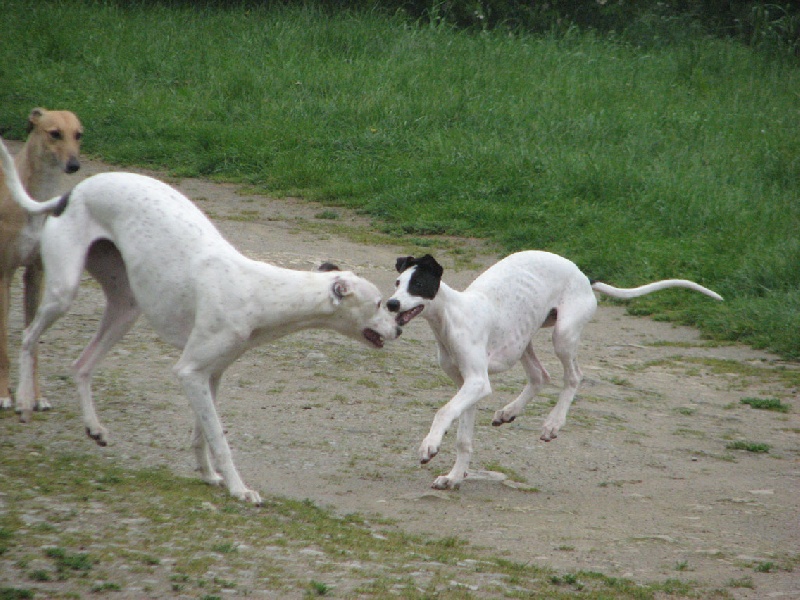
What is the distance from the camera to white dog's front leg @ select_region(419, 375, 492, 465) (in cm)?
566

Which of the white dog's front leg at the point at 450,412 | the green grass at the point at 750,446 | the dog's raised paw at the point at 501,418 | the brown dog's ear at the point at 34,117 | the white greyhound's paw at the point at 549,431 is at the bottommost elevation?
the green grass at the point at 750,446

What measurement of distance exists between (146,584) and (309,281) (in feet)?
6.22

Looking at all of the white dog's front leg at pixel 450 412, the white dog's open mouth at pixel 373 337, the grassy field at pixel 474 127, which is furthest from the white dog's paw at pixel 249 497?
the grassy field at pixel 474 127

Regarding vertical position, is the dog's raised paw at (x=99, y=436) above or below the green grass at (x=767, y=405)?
above

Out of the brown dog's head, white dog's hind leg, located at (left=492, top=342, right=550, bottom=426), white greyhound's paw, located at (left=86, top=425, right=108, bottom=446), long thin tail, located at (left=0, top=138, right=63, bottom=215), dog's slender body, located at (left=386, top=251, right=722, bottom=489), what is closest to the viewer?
white greyhound's paw, located at (left=86, top=425, right=108, bottom=446)

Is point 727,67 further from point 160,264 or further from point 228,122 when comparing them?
point 160,264

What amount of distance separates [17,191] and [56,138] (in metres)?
0.90

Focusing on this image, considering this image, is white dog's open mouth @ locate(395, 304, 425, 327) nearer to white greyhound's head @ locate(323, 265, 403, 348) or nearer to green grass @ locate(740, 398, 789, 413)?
white greyhound's head @ locate(323, 265, 403, 348)

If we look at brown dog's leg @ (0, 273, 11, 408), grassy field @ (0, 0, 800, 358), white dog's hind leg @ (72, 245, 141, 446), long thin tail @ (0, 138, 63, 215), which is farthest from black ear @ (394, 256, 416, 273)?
grassy field @ (0, 0, 800, 358)

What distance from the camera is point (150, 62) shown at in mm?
15859

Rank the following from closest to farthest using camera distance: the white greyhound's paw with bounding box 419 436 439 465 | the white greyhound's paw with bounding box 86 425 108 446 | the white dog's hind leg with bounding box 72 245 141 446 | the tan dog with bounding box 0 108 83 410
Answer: the white greyhound's paw with bounding box 419 436 439 465, the white greyhound's paw with bounding box 86 425 108 446, the white dog's hind leg with bounding box 72 245 141 446, the tan dog with bounding box 0 108 83 410

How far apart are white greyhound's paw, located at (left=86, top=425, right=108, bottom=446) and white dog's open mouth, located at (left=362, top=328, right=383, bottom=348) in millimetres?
1420

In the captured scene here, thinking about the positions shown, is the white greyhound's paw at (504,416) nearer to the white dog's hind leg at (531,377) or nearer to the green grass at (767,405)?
the white dog's hind leg at (531,377)

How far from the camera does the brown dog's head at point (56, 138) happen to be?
713cm
